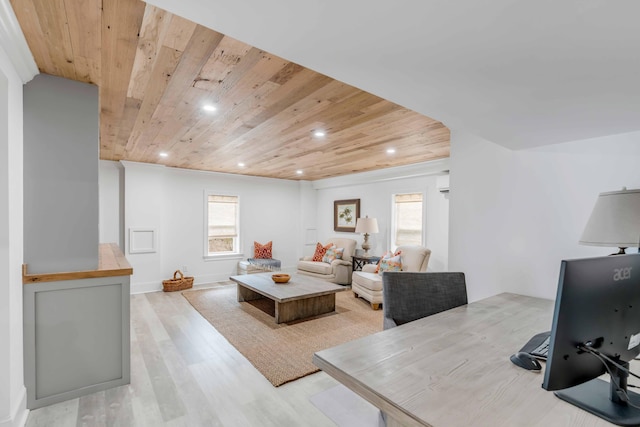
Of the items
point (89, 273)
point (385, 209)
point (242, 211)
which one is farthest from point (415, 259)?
point (89, 273)

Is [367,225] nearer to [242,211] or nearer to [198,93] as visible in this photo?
[242,211]

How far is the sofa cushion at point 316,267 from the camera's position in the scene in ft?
18.9

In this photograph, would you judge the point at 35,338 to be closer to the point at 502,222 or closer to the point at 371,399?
the point at 371,399

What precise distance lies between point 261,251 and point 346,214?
6.58 ft

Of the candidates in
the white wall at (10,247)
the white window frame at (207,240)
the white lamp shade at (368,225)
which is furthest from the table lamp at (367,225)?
the white wall at (10,247)

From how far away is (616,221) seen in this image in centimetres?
155

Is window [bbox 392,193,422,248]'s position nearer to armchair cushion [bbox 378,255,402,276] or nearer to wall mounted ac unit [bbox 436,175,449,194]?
wall mounted ac unit [bbox 436,175,449,194]

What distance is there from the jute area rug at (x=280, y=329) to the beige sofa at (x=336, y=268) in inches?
28.5

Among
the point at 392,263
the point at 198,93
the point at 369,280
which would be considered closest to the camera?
the point at 198,93

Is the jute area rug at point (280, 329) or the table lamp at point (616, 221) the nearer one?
the table lamp at point (616, 221)

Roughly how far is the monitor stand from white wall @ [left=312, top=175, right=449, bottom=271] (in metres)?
3.41

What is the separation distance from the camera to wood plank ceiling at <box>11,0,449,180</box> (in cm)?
148

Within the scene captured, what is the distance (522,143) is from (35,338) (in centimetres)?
355

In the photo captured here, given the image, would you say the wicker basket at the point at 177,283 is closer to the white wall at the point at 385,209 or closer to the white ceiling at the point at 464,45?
the white wall at the point at 385,209
